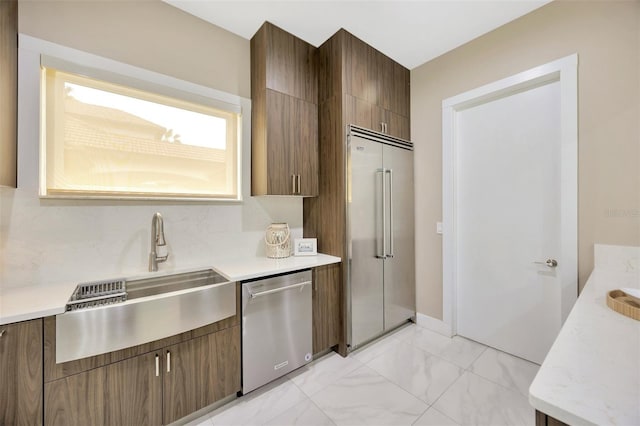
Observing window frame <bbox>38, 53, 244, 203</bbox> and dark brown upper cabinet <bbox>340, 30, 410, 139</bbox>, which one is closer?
window frame <bbox>38, 53, 244, 203</bbox>

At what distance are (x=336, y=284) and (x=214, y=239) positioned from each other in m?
1.11

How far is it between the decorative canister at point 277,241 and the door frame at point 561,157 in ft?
5.20

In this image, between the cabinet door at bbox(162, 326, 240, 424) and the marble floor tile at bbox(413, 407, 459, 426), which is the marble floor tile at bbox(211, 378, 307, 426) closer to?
the cabinet door at bbox(162, 326, 240, 424)

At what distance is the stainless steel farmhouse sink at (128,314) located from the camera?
1.20 metres

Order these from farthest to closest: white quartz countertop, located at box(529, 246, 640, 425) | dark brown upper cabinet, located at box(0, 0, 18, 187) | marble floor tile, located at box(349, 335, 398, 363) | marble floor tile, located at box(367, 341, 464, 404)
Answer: marble floor tile, located at box(349, 335, 398, 363)
marble floor tile, located at box(367, 341, 464, 404)
dark brown upper cabinet, located at box(0, 0, 18, 187)
white quartz countertop, located at box(529, 246, 640, 425)

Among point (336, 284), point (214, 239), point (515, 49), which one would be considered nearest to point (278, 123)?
point (214, 239)

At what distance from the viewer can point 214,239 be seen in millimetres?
2160

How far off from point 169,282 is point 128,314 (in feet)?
2.01

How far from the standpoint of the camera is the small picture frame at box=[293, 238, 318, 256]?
240 cm

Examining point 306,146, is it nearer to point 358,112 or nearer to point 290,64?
point 358,112

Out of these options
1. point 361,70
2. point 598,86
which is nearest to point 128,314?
point 361,70

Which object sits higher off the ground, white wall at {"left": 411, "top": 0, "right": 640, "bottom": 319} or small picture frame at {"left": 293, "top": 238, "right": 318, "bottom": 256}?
white wall at {"left": 411, "top": 0, "right": 640, "bottom": 319}

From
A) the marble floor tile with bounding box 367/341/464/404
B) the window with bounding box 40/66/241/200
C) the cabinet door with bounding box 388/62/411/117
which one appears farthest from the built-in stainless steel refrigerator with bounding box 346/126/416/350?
the window with bounding box 40/66/241/200

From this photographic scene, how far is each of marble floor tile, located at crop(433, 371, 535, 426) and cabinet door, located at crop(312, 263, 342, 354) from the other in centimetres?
88
